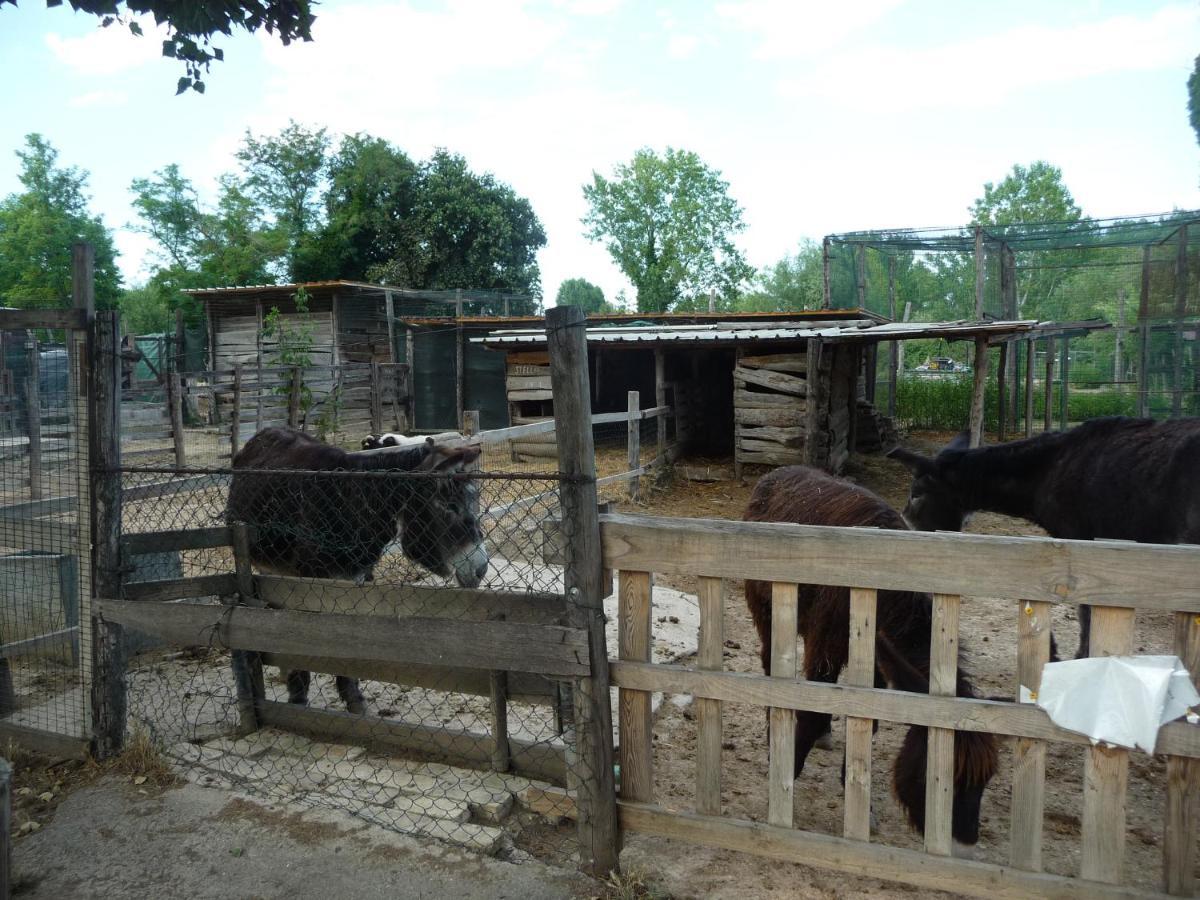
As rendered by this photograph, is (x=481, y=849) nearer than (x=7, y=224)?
Yes

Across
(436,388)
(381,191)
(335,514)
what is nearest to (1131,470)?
(335,514)

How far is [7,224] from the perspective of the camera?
108 ft

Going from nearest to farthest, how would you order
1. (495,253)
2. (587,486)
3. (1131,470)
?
(587,486)
(1131,470)
(495,253)

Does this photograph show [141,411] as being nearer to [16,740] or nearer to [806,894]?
[16,740]

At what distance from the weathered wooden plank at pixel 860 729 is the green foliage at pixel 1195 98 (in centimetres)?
2730

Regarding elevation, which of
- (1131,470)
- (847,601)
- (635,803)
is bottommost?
(635,803)

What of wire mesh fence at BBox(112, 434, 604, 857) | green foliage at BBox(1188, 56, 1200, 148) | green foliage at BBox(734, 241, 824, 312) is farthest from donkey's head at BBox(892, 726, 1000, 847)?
green foliage at BBox(734, 241, 824, 312)

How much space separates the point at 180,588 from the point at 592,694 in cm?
242

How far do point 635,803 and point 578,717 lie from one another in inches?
15.6

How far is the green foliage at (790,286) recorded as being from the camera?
4962cm

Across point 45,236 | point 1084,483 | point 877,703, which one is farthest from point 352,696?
point 45,236

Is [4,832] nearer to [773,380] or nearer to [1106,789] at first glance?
[1106,789]

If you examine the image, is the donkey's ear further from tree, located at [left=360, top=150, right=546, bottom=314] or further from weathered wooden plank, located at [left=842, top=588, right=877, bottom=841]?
tree, located at [left=360, top=150, right=546, bottom=314]

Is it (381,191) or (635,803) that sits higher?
(381,191)
